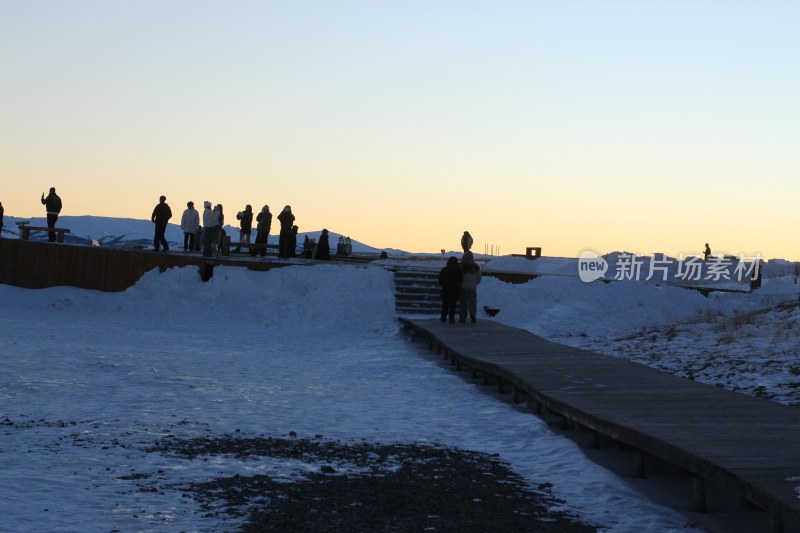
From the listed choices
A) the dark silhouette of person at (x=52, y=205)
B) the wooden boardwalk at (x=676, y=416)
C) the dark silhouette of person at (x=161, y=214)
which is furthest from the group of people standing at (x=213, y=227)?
the wooden boardwalk at (x=676, y=416)

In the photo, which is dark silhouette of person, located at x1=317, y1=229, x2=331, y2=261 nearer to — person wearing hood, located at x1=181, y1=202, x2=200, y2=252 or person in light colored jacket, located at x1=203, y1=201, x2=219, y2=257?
person wearing hood, located at x1=181, y1=202, x2=200, y2=252

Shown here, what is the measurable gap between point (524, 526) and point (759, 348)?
1025cm

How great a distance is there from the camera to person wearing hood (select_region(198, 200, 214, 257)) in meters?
30.8

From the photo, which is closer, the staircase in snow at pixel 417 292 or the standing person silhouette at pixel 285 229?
the staircase in snow at pixel 417 292

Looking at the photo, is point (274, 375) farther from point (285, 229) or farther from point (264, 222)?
point (264, 222)

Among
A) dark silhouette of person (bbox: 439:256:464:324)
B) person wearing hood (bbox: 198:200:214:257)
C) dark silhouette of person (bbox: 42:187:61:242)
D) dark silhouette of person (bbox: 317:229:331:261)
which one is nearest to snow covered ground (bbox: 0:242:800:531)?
person wearing hood (bbox: 198:200:214:257)

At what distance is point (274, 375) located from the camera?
→ 57.0ft

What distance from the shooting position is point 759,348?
16719 millimetres

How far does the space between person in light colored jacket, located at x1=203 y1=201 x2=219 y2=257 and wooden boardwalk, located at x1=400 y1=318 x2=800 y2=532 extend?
14621mm

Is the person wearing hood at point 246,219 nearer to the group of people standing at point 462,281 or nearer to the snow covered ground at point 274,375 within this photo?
the snow covered ground at point 274,375

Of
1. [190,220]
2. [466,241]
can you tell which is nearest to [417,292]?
[466,241]

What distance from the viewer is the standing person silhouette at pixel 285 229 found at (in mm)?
33156

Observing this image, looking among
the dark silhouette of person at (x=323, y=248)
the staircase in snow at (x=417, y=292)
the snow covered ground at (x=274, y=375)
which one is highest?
the dark silhouette of person at (x=323, y=248)

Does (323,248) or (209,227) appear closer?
(209,227)
